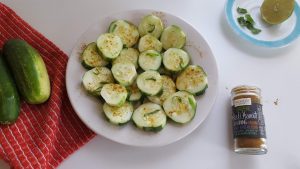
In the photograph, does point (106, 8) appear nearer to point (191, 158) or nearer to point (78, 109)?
point (78, 109)

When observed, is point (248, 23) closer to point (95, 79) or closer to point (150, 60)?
point (150, 60)

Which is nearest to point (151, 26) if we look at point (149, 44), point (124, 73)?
point (149, 44)

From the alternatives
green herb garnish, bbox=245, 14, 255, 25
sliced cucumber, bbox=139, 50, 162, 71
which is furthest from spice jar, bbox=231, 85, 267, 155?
green herb garnish, bbox=245, 14, 255, 25

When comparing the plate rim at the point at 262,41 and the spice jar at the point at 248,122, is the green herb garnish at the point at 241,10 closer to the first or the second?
the plate rim at the point at 262,41

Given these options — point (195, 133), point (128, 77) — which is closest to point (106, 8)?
point (128, 77)

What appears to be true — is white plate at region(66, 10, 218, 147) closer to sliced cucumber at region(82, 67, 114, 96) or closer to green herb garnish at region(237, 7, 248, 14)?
sliced cucumber at region(82, 67, 114, 96)

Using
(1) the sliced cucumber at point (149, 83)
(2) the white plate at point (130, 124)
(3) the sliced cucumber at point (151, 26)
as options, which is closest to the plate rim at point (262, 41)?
(2) the white plate at point (130, 124)

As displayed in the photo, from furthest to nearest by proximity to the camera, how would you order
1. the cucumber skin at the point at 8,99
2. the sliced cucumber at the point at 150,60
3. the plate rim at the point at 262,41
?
the plate rim at the point at 262,41, the sliced cucumber at the point at 150,60, the cucumber skin at the point at 8,99
